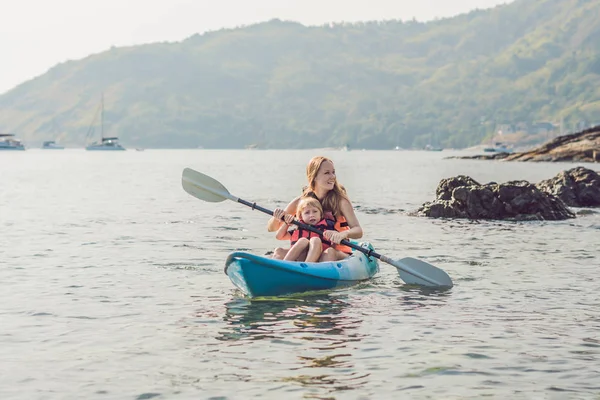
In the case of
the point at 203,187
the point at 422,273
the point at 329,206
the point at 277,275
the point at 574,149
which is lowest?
the point at 422,273

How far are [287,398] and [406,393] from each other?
1.21m

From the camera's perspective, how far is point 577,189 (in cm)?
3797

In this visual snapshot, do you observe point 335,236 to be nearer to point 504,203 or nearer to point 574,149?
point 504,203

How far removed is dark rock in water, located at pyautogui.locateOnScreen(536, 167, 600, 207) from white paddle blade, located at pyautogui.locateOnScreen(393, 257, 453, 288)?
2226cm

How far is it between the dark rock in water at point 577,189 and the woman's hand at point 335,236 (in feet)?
79.2

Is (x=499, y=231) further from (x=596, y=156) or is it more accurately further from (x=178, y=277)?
(x=596, y=156)

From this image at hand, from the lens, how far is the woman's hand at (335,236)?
14719mm

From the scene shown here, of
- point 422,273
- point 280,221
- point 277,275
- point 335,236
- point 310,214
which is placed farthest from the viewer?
point 422,273

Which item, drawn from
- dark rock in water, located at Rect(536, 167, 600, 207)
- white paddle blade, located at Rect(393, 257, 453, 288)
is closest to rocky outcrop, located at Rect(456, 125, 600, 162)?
dark rock in water, located at Rect(536, 167, 600, 207)

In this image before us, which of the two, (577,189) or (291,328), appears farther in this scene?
(577,189)

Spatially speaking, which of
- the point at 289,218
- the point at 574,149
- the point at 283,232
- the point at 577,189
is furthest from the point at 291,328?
the point at 574,149

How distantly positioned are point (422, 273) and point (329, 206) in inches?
85.5

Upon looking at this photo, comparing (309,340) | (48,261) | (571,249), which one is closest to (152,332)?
(309,340)

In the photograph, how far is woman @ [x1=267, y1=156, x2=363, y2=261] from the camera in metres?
14.9
